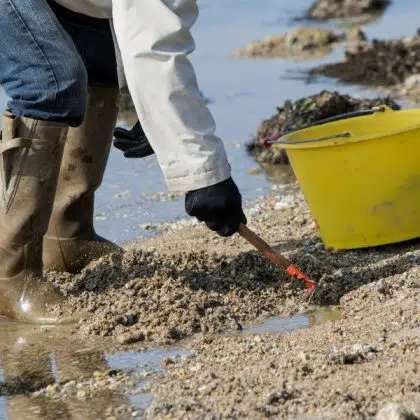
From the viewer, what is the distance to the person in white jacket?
3.85 meters

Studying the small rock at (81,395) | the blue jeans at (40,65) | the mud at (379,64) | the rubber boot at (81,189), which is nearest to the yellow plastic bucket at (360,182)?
the rubber boot at (81,189)

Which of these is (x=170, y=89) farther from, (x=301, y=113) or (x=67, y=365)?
(x=301, y=113)

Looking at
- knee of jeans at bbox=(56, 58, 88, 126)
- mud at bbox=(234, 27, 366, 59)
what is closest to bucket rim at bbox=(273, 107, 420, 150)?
knee of jeans at bbox=(56, 58, 88, 126)

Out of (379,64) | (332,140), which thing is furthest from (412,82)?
(332,140)

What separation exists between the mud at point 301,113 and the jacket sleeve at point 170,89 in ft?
10.1

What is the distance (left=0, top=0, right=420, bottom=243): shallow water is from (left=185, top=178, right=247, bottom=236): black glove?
1.65m

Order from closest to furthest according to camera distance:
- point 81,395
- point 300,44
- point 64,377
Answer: point 81,395
point 64,377
point 300,44

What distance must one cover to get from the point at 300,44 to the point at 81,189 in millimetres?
6966

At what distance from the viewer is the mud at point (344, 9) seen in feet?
45.0

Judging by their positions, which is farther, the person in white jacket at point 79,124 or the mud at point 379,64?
the mud at point 379,64

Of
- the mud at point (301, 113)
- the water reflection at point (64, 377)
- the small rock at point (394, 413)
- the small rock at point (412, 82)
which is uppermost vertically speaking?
the small rock at point (394, 413)

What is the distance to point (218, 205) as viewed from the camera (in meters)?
3.98

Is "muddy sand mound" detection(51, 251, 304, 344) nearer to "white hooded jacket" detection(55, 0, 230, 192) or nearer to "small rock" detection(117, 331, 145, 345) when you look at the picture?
"small rock" detection(117, 331, 145, 345)

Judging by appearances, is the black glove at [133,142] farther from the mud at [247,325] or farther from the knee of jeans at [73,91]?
the mud at [247,325]
